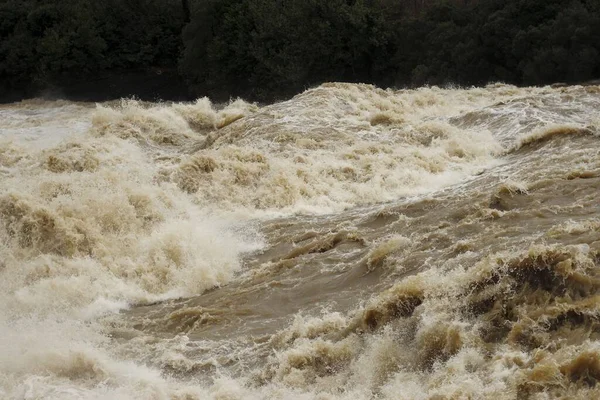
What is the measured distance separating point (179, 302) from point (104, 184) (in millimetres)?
3117

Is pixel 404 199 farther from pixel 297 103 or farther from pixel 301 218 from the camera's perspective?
pixel 297 103

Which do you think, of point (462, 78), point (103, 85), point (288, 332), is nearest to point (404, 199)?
point (288, 332)

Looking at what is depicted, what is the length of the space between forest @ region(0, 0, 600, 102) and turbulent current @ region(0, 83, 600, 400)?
8471 millimetres

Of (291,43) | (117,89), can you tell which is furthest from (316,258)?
(117,89)

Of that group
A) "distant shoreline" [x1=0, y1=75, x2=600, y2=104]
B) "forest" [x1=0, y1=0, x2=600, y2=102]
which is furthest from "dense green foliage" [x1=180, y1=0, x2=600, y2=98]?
"distant shoreline" [x1=0, y1=75, x2=600, y2=104]

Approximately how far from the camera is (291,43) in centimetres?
2977

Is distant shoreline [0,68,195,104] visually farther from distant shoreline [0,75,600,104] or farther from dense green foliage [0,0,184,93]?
dense green foliage [0,0,184,93]

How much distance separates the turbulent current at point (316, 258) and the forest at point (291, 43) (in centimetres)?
847

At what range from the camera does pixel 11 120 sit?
23.7 m

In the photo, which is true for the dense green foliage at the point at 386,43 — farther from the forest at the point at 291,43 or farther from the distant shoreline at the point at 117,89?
the distant shoreline at the point at 117,89

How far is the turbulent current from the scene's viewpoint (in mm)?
5777

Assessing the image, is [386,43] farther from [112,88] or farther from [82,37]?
[82,37]

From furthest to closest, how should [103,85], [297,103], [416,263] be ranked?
[103,85], [297,103], [416,263]

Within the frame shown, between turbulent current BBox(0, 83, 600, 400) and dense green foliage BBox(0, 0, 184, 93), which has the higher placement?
dense green foliage BBox(0, 0, 184, 93)
